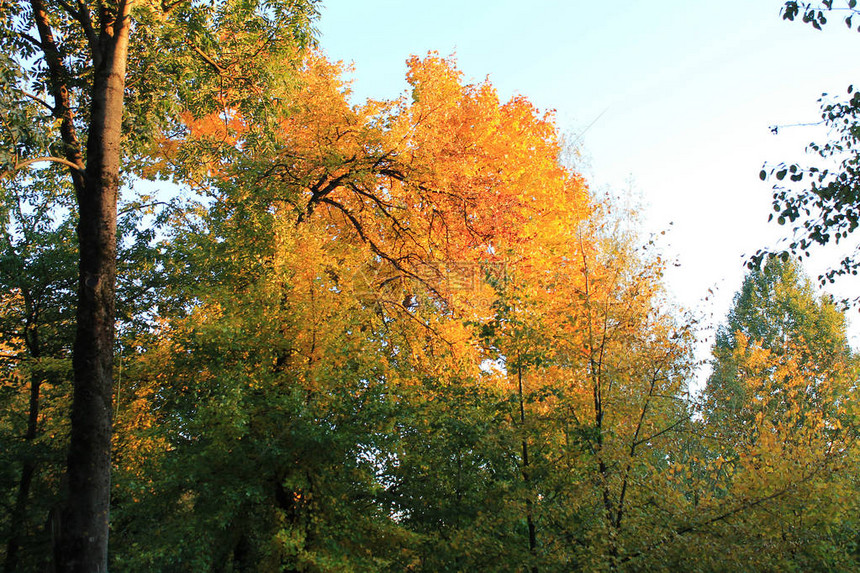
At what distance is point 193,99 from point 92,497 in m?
6.58

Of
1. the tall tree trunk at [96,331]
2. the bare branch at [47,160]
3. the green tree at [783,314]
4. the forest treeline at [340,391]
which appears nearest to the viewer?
the tall tree trunk at [96,331]

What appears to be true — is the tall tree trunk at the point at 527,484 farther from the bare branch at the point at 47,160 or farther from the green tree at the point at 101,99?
the bare branch at the point at 47,160

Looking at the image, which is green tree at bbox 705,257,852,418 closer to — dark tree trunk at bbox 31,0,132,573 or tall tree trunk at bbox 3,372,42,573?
tall tree trunk at bbox 3,372,42,573

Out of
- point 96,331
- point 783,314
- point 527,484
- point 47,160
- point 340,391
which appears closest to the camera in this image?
point 96,331

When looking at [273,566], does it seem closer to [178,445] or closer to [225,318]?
[178,445]

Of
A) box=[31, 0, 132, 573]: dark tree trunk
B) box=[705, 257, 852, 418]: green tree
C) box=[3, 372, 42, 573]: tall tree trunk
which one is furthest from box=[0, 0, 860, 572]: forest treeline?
box=[705, 257, 852, 418]: green tree

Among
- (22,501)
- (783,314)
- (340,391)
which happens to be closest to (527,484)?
(340,391)

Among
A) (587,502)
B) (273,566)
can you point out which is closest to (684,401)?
(587,502)

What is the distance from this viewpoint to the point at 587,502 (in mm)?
7934

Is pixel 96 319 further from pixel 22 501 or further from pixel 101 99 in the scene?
pixel 22 501

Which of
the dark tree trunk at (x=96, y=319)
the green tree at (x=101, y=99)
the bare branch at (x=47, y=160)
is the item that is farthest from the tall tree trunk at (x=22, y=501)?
the bare branch at (x=47, y=160)

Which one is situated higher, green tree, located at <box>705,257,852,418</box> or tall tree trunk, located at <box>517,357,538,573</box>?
green tree, located at <box>705,257,852,418</box>

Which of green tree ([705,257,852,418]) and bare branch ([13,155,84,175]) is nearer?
bare branch ([13,155,84,175])

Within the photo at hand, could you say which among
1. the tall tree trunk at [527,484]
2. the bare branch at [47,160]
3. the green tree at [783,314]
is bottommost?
the tall tree trunk at [527,484]
